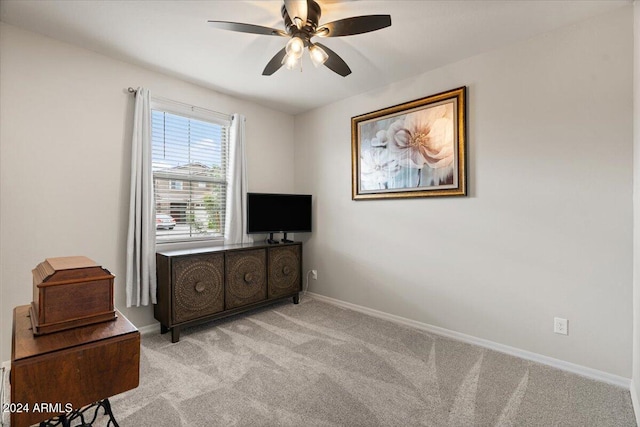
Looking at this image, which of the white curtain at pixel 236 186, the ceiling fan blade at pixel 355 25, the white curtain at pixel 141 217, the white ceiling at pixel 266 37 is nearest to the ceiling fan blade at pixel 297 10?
the ceiling fan blade at pixel 355 25

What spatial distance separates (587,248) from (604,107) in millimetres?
1007

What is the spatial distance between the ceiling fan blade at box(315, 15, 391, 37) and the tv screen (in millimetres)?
2104

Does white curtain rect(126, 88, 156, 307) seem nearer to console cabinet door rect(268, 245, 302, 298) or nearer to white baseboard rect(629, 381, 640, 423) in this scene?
console cabinet door rect(268, 245, 302, 298)

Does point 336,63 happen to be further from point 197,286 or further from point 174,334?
point 174,334

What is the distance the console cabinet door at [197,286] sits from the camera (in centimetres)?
286

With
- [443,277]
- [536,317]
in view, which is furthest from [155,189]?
[536,317]

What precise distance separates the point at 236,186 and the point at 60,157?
1.60m

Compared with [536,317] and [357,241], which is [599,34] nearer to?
[536,317]

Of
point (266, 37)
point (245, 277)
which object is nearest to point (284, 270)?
point (245, 277)

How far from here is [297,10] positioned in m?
1.85

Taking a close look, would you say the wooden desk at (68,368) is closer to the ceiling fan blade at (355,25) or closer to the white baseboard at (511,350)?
the ceiling fan blade at (355,25)

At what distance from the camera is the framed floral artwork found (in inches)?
113

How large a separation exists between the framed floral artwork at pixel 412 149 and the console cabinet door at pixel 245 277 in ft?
4.46

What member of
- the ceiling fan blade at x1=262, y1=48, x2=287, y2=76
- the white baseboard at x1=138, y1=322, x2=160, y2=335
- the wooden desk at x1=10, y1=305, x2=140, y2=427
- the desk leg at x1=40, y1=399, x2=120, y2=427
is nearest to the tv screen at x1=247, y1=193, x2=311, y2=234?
the white baseboard at x1=138, y1=322, x2=160, y2=335
